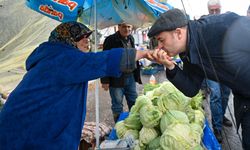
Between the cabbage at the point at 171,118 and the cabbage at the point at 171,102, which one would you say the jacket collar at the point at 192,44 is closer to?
the cabbage at the point at 171,118

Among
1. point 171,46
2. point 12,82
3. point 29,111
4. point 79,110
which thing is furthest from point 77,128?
point 12,82

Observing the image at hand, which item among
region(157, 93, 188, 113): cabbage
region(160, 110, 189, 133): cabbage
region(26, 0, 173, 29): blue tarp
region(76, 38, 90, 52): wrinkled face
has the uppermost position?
region(26, 0, 173, 29): blue tarp

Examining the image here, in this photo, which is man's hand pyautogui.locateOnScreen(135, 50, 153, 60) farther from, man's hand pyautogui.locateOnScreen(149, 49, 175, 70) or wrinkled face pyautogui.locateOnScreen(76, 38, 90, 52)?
wrinkled face pyautogui.locateOnScreen(76, 38, 90, 52)

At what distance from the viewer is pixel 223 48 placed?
2.18 meters

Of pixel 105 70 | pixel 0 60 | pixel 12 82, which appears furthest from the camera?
pixel 12 82

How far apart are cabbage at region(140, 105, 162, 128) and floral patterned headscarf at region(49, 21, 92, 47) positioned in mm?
1460

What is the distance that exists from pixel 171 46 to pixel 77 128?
1.06 m

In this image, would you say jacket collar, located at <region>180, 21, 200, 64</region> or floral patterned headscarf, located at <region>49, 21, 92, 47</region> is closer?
jacket collar, located at <region>180, 21, 200, 64</region>

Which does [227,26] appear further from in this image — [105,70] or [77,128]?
[77,128]

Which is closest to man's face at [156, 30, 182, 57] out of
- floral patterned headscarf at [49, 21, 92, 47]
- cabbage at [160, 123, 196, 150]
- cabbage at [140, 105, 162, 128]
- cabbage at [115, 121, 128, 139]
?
floral patterned headscarf at [49, 21, 92, 47]

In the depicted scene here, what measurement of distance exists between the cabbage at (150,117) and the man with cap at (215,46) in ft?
4.04

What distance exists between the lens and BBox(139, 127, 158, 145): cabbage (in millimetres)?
3439

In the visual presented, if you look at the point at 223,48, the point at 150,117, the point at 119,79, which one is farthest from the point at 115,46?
the point at 223,48

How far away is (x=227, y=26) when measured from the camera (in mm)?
2127
